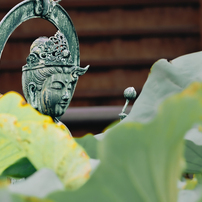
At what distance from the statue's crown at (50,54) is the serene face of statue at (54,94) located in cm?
3

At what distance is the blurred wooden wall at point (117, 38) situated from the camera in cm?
198

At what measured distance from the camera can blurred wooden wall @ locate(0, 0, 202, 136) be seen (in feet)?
6.48

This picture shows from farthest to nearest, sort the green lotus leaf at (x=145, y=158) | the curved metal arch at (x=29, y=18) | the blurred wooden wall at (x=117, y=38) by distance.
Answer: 1. the blurred wooden wall at (x=117, y=38)
2. the curved metal arch at (x=29, y=18)
3. the green lotus leaf at (x=145, y=158)

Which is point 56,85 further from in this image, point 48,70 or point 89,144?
point 89,144

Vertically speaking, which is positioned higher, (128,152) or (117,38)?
(128,152)

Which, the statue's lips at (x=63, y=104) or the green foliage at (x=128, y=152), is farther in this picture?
the statue's lips at (x=63, y=104)

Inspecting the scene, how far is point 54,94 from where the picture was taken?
0.69 metres

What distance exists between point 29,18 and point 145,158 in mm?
644

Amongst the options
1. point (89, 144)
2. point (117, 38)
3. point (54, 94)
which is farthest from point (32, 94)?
point (117, 38)

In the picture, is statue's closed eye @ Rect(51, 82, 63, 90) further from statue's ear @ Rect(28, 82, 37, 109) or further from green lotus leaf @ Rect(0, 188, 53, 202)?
green lotus leaf @ Rect(0, 188, 53, 202)

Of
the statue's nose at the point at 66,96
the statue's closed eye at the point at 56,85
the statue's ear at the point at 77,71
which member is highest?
the statue's ear at the point at 77,71

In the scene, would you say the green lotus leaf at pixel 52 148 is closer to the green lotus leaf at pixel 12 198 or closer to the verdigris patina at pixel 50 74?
the green lotus leaf at pixel 12 198

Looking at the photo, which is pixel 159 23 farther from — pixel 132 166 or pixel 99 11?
pixel 132 166

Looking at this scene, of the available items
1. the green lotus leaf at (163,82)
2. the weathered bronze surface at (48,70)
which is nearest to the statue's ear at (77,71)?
the weathered bronze surface at (48,70)
